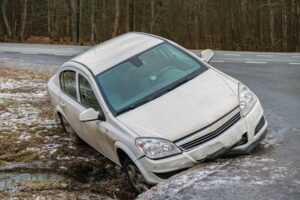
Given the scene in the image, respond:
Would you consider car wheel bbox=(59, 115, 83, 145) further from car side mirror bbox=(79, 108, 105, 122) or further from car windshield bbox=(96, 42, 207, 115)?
car side mirror bbox=(79, 108, 105, 122)

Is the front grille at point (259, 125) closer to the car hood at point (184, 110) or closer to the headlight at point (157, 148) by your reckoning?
the car hood at point (184, 110)

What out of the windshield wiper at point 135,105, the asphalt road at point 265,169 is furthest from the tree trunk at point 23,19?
the windshield wiper at point 135,105

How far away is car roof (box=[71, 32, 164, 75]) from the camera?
7.26 metres

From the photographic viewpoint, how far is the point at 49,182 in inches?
276

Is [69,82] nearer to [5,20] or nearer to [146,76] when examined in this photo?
[146,76]

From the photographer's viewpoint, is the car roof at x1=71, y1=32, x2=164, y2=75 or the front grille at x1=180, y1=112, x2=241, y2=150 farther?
the car roof at x1=71, y1=32, x2=164, y2=75

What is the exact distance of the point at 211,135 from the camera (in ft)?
19.2

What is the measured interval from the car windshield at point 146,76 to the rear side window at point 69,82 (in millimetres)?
886

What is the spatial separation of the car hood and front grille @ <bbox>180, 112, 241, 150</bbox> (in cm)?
11

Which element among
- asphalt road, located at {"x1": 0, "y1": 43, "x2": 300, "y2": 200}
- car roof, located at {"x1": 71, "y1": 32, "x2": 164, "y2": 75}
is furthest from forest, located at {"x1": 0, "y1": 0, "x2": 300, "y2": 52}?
car roof, located at {"x1": 71, "y1": 32, "x2": 164, "y2": 75}

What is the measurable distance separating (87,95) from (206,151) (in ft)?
7.28

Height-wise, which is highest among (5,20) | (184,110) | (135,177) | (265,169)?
(184,110)

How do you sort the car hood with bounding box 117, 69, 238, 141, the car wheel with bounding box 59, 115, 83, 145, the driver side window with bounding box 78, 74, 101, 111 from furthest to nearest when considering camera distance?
the car wheel with bounding box 59, 115, 83, 145
the driver side window with bounding box 78, 74, 101, 111
the car hood with bounding box 117, 69, 238, 141

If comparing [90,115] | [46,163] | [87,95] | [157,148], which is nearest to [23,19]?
[46,163]
